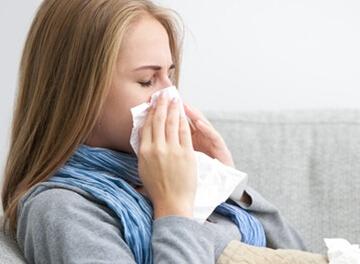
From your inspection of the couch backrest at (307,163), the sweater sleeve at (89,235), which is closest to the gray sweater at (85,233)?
the sweater sleeve at (89,235)

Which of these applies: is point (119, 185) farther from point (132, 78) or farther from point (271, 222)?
point (271, 222)

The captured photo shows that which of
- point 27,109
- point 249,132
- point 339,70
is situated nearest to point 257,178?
point 249,132

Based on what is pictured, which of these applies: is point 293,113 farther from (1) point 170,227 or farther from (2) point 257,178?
(1) point 170,227

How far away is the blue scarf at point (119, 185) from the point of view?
1.27m

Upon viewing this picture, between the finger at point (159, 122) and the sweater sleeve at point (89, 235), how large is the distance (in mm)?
152

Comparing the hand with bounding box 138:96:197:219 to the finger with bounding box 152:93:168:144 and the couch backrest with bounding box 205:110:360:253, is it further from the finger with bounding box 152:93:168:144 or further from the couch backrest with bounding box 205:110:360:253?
the couch backrest with bounding box 205:110:360:253

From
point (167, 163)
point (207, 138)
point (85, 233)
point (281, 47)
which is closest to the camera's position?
point (85, 233)

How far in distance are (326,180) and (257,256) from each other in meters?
0.53

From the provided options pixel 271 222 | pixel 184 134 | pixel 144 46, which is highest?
pixel 144 46

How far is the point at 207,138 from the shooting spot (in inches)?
62.7

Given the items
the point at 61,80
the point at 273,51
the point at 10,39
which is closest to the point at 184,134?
the point at 61,80

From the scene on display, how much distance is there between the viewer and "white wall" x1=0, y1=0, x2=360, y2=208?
6.85 ft

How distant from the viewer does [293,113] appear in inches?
73.5

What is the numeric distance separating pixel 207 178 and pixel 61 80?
1.10 feet
